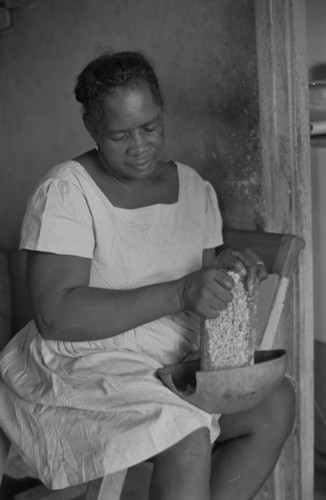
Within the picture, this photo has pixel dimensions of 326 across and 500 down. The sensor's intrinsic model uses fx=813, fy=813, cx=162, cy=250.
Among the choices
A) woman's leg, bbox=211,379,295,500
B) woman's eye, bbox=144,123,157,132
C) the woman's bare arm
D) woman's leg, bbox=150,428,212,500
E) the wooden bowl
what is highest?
woman's eye, bbox=144,123,157,132

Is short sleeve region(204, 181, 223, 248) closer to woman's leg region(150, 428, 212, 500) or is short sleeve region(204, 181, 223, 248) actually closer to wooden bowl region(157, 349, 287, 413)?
wooden bowl region(157, 349, 287, 413)

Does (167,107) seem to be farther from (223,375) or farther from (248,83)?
(223,375)

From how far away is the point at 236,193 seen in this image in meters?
2.35

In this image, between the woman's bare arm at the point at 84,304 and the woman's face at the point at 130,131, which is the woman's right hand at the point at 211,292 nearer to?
the woman's bare arm at the point at 84,304

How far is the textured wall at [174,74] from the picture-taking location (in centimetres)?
226

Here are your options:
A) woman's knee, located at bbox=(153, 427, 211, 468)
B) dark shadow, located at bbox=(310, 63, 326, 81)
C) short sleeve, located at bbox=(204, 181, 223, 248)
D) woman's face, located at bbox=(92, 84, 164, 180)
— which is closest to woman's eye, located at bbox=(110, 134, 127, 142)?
woman's face, located at bbox=(92, 84, 164, 180)

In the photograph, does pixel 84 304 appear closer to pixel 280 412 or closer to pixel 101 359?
pixel 101 359

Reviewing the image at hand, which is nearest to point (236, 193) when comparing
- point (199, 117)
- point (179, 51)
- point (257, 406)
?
point (199, 117)

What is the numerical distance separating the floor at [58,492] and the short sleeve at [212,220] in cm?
96

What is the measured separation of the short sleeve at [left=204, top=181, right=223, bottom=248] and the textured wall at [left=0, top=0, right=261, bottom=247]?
0.14 metres

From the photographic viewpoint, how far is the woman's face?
1.81 meters

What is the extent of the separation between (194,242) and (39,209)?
0.44m

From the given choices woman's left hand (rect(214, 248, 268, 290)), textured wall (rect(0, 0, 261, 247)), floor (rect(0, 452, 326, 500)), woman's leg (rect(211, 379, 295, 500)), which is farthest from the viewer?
floor (rect(0, 452, 326, 500))

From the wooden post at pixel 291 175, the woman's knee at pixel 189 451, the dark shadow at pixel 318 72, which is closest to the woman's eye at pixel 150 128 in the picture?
the wooden post at pixel 291 175
